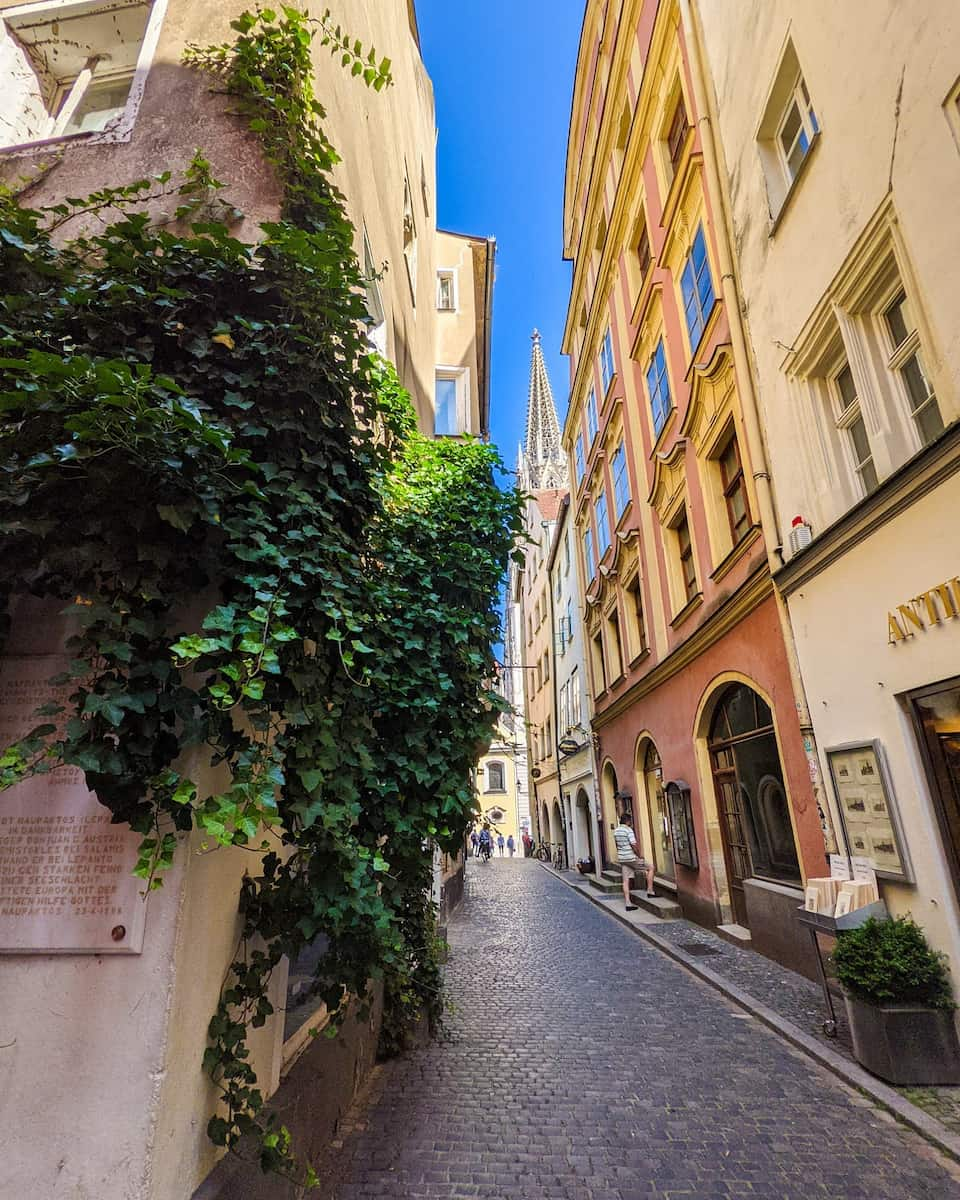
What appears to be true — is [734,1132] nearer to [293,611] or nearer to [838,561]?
[293,611]

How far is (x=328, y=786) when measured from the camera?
2979 millimetres

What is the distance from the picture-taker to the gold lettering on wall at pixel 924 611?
4.77 metres

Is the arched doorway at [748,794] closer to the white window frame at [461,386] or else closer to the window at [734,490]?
the window at [734,490]

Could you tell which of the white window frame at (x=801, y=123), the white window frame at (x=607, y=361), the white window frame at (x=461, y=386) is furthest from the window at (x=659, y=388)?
the white window frame at (x=461, y=386)

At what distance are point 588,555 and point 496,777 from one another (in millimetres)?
32754

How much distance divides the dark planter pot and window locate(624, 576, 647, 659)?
10.8 m

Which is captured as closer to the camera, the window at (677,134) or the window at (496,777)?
the window at (677,134)

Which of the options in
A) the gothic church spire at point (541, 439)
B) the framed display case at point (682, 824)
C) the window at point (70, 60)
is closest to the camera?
the window at point (70, 60)

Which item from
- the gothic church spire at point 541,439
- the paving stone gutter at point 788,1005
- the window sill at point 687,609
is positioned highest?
the gothic church spire at point 541,439

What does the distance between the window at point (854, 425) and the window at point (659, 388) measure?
5422 mm

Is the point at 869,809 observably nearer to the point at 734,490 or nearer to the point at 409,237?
the point at 734,490

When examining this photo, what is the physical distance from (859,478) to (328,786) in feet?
21.2

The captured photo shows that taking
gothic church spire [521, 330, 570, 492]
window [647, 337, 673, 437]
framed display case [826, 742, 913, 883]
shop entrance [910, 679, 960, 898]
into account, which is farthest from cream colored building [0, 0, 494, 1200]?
gothic church spire [521, 330, 570, 492]

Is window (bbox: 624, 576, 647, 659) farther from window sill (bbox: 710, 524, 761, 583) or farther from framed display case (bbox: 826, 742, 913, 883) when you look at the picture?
framed display case (bbox: 826, 742, 913, 883)
